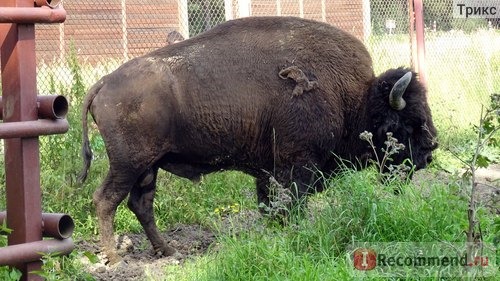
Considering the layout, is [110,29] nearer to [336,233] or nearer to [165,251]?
[165,251]

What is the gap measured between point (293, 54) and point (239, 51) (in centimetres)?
47

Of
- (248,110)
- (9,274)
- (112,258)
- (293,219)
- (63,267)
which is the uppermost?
(248,110)

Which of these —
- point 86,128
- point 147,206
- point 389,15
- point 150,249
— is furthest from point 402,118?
point 389,15

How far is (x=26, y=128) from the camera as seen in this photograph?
375 centimetres

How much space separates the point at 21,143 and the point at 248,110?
3221 mm

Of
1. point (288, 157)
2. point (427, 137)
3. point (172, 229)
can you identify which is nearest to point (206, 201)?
point (172, 229)

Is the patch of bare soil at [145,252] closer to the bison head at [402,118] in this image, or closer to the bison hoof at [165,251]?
the bison hoof at [165,251]

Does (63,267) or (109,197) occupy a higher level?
(109,197)

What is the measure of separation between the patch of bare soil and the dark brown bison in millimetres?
197

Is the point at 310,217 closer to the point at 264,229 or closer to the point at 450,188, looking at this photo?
the point at 264,229

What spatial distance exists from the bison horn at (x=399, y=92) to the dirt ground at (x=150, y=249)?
98 cm

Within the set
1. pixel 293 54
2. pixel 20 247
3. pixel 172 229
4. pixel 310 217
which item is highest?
pixel 293 54

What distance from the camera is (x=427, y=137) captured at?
703 centimetres

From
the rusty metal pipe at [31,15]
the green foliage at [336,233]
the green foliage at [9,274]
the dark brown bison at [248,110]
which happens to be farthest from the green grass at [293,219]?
the rusty metal pipe at [31,15]
